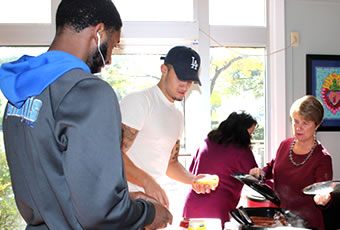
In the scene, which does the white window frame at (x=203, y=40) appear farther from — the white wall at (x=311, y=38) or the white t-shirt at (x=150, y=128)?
the white t-shirt at (x=150, y=128)

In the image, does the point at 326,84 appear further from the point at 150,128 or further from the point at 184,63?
the point at 150,128

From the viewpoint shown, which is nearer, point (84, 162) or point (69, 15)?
point (84, 162)

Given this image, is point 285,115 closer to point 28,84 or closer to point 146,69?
point 146,69

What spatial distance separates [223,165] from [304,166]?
0.54m

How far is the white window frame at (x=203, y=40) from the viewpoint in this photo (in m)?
2.67

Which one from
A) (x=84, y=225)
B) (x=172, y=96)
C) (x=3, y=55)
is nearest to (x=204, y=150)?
(x=172, y=96)

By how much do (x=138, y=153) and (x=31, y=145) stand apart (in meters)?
1.05

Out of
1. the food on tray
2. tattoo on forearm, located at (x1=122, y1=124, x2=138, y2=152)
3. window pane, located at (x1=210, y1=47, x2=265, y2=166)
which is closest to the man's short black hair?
tattoo on forearm, located at (x1=122, y1=124, x2=138, y2=152)

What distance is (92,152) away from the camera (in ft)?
2.39

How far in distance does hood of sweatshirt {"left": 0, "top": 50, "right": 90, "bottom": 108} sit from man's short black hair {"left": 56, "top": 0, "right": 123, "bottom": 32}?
10cm

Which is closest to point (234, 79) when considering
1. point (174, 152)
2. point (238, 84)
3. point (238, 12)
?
point (238, 84)

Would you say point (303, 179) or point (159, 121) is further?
point (303, 179)

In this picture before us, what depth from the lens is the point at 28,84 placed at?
2.62ft

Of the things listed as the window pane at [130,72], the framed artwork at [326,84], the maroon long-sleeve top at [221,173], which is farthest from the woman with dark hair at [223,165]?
A: the framed artwork at [326,84]
